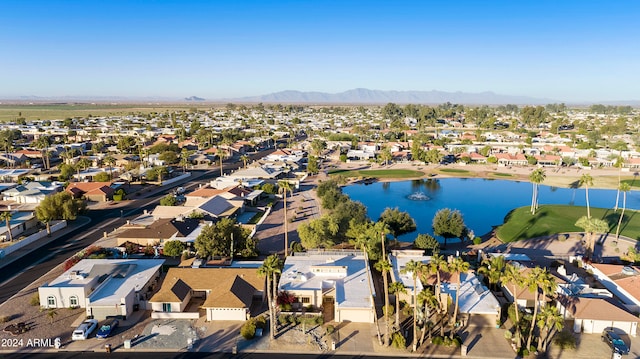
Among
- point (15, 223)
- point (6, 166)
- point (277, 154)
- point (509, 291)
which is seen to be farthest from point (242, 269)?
point (6, 166)

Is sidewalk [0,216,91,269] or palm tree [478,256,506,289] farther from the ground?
palm tree [478,256,506,289]

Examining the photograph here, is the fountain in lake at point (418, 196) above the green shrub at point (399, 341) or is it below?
below

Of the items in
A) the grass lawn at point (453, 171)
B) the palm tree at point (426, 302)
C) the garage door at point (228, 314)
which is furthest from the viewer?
the grass lawn at point (453, 171)

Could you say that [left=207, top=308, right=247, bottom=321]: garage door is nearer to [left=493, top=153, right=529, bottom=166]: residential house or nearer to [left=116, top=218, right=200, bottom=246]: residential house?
[left=116, top=218, right=200, bottom=246]: residential house

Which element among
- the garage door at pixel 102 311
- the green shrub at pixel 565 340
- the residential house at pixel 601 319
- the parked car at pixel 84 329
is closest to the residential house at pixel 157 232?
the garage door at pixel 102 311

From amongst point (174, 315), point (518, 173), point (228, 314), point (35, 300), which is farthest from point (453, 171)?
point (35, 300)

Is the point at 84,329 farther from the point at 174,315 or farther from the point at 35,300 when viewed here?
the point at 35,300

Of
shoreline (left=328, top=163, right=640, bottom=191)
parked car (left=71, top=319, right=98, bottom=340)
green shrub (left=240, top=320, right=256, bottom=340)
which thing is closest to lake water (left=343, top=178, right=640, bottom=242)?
shoreline (left=328, top=163, right=640, bottom=191)

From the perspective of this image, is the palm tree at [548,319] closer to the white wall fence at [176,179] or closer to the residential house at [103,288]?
the residential house at [103,288]
